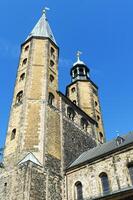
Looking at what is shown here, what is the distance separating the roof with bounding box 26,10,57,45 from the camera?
106 feet

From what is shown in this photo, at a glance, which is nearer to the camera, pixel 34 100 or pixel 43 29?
pixel 34 100

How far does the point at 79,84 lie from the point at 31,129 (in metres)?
16.8

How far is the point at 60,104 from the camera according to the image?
88.1ft

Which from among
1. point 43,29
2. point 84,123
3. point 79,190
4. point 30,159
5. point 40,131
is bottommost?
point 79,190

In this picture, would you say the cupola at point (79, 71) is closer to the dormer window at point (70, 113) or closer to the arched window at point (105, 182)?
the dormer window at point (70, 113)

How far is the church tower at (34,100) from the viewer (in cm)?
2142

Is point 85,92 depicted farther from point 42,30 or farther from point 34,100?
point 34,100

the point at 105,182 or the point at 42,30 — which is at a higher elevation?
the point at 42,30

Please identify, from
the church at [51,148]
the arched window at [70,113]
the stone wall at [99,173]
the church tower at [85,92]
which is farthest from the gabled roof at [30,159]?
the church tower at [85,92]

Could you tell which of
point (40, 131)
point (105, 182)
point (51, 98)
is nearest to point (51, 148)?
point (40, 131)

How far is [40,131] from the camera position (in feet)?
73.5

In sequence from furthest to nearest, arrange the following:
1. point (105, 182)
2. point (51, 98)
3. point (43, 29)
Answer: point (43, 29) < point (51, 98) < point (105, 182)

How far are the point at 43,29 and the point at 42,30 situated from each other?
50 cm

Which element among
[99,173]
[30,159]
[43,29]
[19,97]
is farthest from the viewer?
[43,29]
